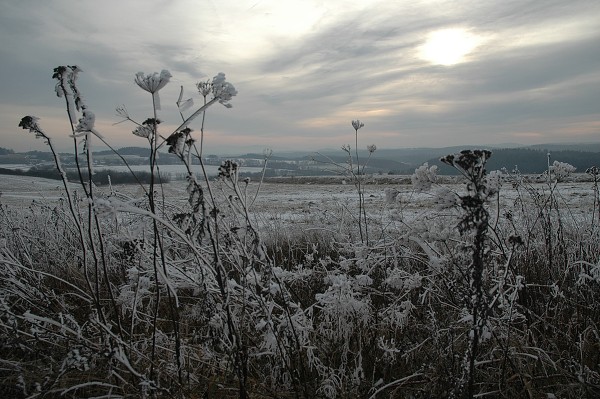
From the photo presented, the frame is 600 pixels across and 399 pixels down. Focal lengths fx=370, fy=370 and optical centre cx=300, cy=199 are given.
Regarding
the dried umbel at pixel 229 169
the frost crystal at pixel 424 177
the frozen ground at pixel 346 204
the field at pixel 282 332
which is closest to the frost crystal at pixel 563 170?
the field at pixel 282 332

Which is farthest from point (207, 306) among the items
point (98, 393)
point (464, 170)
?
point (464, 170)

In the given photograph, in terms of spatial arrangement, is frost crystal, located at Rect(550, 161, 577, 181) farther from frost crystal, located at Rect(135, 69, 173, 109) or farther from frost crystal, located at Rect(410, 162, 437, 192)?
frost crystal, located at Rect(135, 69, 173, 109)

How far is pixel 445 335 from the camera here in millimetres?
2844

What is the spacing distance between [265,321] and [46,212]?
7.15 m

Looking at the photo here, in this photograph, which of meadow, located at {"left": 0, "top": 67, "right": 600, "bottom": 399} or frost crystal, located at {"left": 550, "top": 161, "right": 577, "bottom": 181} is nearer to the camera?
meadow, located at {"left": 0, "top": 67, "right": 600, "bottom": 399}

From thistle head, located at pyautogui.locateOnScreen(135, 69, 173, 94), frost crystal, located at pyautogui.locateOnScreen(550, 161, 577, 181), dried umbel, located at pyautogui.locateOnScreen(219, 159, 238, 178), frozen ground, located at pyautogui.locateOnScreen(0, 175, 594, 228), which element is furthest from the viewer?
frozen ground, located at pyautogui.locateOnScreen(0, 175, 594, 228)

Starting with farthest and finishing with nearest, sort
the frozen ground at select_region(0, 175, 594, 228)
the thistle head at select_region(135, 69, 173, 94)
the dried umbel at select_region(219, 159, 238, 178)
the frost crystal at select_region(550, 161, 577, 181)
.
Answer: the frozen ground at select_region(0, 175, 594, 228)
the frost crystal at select_region(550, 161, 577, 181)
the dried umbel at select_region(219, 159, 238, 178)
the thistle head at select_region(135, 69, 173, 94)

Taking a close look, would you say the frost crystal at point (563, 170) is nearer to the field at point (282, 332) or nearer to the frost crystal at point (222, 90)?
the field at point (282, 332)

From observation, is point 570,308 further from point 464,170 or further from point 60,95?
point 60,95

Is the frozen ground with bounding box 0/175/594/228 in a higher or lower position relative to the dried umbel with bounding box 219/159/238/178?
lower

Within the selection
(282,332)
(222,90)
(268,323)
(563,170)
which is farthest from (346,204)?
(222,90)

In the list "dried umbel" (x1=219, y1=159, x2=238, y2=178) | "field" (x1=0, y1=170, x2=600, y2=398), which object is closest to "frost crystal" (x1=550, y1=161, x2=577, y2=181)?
"field" (x1=0, y1=170, x2=600, y2=398)

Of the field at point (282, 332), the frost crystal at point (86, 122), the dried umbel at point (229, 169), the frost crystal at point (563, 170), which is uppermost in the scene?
the frost crystal at point (86, 122)

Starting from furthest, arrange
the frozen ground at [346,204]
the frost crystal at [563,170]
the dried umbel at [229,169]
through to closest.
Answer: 1. the frozen ground at [346,204]
2. the frost crystal at [563,170]
3. the dried umbel at [229,169]
